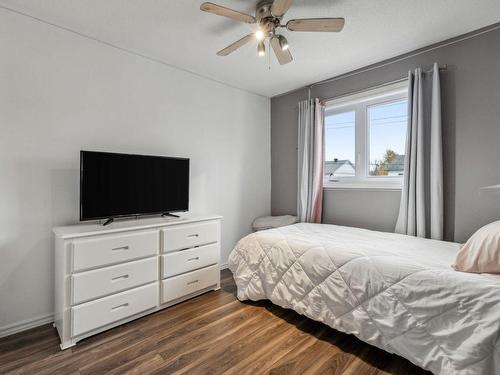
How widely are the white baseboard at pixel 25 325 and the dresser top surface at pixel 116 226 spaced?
2.41 feet

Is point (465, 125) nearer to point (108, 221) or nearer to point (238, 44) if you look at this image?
point (238, 44)

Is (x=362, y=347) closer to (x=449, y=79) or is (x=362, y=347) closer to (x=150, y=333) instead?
(x=150, y=333)

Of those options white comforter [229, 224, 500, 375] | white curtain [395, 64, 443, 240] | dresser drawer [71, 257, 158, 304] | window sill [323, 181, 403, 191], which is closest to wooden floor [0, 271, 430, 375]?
white comforter [229, 224, 500, 375]

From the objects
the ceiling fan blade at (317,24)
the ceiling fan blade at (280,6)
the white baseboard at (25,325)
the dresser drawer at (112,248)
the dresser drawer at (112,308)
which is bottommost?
the white baseboard at (25,325)

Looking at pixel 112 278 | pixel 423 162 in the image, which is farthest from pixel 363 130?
pixel 112 278

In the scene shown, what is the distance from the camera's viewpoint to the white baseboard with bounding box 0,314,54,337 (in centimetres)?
192

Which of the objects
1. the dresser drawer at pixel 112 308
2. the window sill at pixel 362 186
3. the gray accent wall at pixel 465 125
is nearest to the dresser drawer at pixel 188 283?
the dresser drawer at pixel 112 308

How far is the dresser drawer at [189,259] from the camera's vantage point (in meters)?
2.31

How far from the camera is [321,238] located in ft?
7.35

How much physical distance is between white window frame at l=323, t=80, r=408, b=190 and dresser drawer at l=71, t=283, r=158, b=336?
7.73 ft

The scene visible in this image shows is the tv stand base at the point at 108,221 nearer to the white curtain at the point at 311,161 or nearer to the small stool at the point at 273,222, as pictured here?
the small stool at the point at 273,222

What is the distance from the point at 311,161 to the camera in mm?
3330

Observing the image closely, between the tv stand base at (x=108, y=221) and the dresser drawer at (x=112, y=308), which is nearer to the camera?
the dresser drawer at (x=112, y=308)

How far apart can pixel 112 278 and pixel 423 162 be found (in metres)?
2.88
